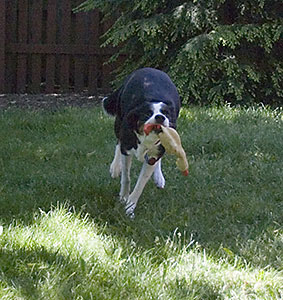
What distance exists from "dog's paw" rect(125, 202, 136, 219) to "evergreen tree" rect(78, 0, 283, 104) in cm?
419

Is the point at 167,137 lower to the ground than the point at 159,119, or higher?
lower

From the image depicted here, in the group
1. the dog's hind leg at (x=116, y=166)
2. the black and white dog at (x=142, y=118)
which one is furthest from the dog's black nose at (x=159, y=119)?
Result: the dog's hind leg at (x=116, y=166)

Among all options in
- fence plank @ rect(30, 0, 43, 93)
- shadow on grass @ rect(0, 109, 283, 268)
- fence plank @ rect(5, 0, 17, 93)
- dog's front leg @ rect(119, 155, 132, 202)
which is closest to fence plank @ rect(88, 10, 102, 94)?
fence plank @ rect(30, 0, 43, 93)

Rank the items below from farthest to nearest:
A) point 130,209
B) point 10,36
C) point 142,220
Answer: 1. point 10,36
2. point 130,209
3. point 142,220

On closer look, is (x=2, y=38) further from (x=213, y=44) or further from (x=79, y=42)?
(x=213, y=44)

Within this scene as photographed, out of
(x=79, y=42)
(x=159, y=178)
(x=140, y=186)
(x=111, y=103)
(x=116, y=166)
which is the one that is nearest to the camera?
(x=140, y=186)

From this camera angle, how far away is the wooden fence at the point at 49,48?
35.5ft

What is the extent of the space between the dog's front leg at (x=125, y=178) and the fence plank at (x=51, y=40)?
634 centimetres

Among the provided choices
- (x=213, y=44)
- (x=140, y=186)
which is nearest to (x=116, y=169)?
(x=140, y=186)

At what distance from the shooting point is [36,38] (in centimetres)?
1087

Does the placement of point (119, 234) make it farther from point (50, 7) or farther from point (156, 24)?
point (50, 7)

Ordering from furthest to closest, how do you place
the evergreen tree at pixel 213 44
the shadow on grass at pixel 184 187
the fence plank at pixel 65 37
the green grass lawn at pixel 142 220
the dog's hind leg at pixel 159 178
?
the fence plank at pixel 65 37 → the evergreen tree at pixel 213 44 → the dog's hind leg at pixel 159 178 → the shadow on grass at pixel 184 187 → the green grass lawn at pixel 142 220

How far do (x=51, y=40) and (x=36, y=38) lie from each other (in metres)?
0.25

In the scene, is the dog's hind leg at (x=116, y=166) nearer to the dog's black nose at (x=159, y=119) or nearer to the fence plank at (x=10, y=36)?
the dog's black nose at (x=159, y=119)
